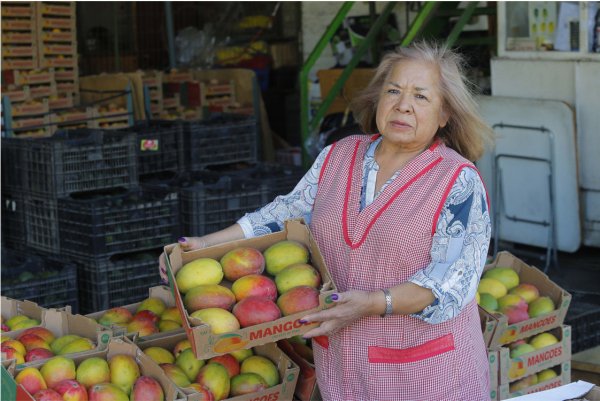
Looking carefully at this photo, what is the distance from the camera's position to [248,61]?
11508 mm

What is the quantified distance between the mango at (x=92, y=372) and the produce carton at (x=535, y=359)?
1.48 meters

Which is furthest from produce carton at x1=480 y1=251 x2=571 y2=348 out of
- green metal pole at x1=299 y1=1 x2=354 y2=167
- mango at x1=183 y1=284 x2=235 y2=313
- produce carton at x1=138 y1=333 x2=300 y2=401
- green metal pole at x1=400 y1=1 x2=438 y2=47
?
green metal pole at x1=299 y1=1 x2=354 y2=167

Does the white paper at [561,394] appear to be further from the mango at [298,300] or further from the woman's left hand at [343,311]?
the mango at [298,300]

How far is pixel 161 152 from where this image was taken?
6.59 metres

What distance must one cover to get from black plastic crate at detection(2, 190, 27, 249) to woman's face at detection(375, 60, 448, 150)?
346 cm

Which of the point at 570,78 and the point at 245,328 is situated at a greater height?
the point at 570,78

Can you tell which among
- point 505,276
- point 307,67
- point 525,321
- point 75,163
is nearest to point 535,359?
point 525,321

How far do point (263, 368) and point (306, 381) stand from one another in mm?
172

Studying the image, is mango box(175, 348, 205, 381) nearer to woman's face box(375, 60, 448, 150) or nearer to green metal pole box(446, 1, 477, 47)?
woman's face box(375, 60, 448, 150)

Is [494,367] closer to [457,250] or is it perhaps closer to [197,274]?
[457,250]

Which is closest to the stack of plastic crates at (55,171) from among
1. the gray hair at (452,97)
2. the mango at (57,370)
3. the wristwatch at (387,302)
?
the mango at (57,370)

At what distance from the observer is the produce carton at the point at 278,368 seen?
3.15 m

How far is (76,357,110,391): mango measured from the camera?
295 centimetres

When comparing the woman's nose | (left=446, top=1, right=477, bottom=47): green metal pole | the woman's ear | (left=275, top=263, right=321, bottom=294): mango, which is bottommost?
(left=275, top=263, right=321, bottom=294): mango
